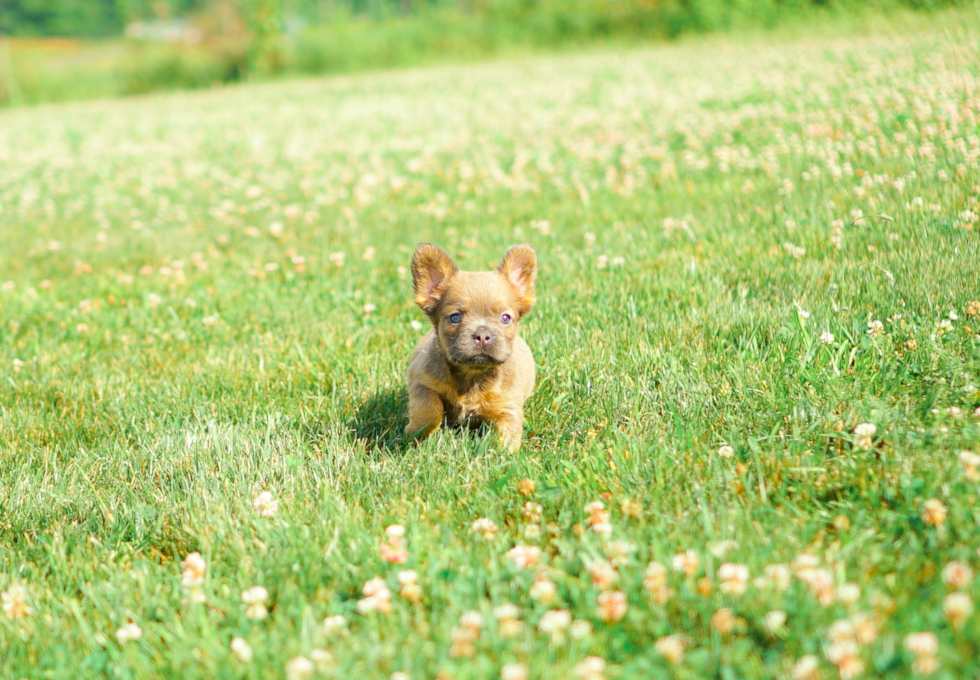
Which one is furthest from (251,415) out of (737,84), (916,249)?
(737,84)

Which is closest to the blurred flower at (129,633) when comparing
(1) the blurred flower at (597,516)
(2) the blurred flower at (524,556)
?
(2) the blurred flower at (524,556)

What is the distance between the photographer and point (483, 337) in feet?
11.6

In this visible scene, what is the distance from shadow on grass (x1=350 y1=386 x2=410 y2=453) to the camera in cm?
399

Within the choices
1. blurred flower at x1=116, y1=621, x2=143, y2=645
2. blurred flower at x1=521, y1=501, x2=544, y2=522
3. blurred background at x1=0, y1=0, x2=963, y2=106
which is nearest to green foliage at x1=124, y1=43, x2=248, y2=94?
blurred background at x1=0, y1=0, x2=963, y2=106

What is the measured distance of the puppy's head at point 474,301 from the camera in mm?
3562

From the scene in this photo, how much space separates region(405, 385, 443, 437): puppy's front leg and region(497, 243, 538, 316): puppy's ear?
63cm

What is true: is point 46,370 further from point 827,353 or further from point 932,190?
point 932,190

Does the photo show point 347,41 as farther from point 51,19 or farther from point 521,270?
point 51,19

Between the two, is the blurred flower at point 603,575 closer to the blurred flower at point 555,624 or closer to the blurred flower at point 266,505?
the blurred flower at point 555,624

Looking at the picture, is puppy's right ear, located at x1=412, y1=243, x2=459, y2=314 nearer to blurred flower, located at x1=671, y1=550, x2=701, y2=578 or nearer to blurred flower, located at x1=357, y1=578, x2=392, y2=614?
blurred flower, located at x1=357, y1=578, x2=392, y2=614

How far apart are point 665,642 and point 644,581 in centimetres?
29

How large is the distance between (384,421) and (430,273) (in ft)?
2.80

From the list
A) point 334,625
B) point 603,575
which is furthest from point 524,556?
point 334,625

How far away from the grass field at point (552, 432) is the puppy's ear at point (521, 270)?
0.52 meters
